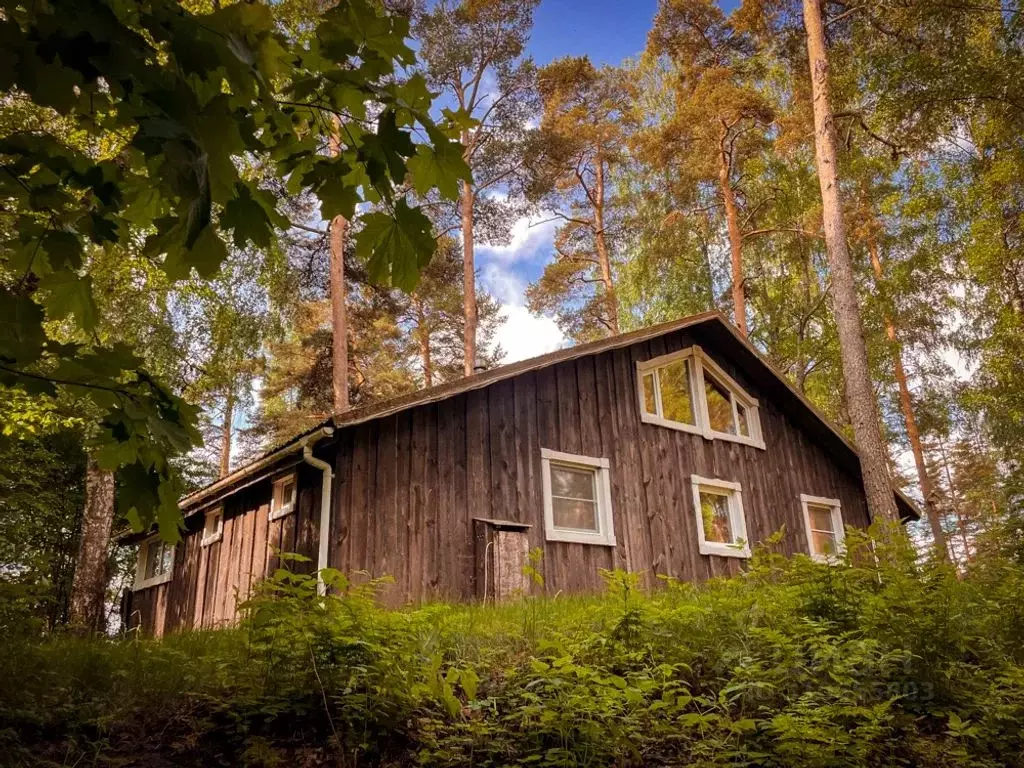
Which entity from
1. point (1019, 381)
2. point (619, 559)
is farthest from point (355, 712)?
point (1019, 381)

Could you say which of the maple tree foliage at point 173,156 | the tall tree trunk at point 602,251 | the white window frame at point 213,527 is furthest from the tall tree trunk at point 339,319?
the maple tree foliage at point 173,156

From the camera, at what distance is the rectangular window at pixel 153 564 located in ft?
46.2

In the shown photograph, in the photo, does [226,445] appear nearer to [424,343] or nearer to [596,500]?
[424,343]

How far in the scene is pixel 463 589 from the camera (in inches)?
368

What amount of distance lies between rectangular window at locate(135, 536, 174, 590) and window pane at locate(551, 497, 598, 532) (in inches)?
311

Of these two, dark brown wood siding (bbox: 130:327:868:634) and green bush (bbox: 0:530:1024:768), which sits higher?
dark brown wood siding (bbox: 130:327:868:634)

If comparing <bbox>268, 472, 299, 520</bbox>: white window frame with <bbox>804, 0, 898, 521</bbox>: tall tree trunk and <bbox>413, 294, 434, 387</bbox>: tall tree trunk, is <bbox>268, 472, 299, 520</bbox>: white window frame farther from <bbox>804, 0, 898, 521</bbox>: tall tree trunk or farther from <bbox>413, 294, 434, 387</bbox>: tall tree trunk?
<bbox>413, 294, 434, 387</bbox>: tall tree trunk

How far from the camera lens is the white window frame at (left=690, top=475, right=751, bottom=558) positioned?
12.5m

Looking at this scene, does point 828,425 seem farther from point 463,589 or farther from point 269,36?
point 269,36

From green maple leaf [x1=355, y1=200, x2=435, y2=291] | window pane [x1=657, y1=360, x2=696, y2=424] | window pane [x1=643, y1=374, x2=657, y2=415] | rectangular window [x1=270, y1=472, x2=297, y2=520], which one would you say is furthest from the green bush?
window pane [x1=657, y1=360, x2=696, y2=424]

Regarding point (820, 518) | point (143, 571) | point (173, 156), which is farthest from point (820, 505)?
point (173, 156)

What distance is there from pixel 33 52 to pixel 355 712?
3.29 meters

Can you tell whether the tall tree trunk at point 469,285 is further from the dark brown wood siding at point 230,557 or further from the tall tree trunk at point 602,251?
the dark brown wood siding at point 230,557

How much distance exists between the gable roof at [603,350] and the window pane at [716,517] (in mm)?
2894
